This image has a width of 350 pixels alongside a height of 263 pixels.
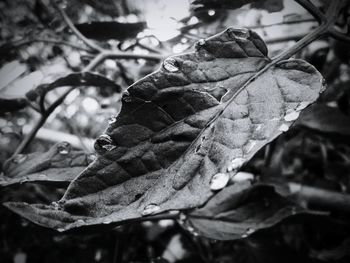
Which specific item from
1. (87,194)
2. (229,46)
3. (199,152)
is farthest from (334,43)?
(87,194)

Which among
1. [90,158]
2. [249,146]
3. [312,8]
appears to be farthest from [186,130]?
[312,8]

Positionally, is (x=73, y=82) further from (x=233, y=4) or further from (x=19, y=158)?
(x=233, y=4)

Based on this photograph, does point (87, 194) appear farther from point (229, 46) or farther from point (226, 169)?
point (229, 46)

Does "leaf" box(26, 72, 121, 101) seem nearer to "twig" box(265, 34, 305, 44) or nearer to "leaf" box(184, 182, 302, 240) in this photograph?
"leaf" box(184, 182, 302, 240)

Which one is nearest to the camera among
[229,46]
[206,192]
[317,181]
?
[206,192]

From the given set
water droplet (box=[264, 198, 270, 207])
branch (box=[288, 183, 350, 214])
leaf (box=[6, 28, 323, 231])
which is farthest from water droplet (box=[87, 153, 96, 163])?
branch (box=[288, 183, 350, 214])

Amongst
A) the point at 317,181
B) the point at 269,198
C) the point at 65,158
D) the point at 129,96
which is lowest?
the point at 317,181
